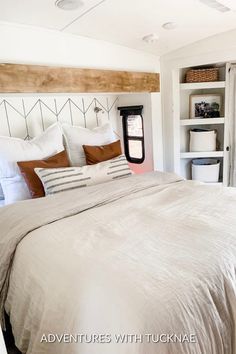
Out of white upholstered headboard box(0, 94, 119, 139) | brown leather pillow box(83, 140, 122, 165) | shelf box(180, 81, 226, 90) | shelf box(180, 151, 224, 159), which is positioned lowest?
shelf box(180, 151, 224, 159)

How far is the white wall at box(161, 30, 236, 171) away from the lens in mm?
2512

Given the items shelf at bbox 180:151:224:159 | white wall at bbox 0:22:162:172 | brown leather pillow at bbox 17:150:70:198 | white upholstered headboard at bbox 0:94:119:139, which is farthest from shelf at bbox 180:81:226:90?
brown leather pillow at bbox 17:150:70:198

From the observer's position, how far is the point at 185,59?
9.21 ft

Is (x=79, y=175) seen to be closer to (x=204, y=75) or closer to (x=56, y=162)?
(x=56, y=162)

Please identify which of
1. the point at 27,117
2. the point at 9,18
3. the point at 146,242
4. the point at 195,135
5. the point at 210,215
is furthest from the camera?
the point at 195,135

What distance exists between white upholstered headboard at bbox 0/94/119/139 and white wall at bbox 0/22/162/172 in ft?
1.10

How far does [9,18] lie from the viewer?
73.8 inches

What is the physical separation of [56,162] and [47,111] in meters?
0.73

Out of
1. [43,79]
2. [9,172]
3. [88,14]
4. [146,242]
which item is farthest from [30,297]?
[88,14]

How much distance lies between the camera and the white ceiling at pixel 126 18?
177 cm

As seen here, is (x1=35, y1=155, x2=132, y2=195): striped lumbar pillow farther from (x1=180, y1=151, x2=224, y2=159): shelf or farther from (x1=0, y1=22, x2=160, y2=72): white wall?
(x1=180, y1=151, x2=224, y2=159): shelf

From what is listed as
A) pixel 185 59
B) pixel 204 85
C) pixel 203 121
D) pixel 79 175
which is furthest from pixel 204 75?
pixel 79 175

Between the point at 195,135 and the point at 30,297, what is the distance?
2.57 meters

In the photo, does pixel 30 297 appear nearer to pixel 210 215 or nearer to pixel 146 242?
pixel 146 242
